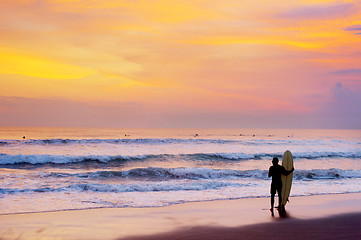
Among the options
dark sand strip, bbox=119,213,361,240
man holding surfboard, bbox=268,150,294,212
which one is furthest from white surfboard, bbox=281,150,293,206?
dark sand strip, bbox=119,213,361,240

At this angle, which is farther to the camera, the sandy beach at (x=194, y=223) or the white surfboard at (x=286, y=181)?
the white surfboard at (x=286, y=181)

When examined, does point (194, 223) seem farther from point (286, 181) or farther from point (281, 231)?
point (286, 181)

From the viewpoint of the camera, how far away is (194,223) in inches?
380

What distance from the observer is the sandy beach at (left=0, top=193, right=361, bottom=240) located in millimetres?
8562

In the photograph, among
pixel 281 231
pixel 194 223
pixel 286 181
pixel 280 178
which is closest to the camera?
pixel 281 231

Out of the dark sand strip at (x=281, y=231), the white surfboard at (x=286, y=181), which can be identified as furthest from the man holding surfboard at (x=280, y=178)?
the dark sand strip at (x=281, y=231)

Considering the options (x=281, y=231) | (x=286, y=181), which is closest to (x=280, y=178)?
(x=286, y=181)

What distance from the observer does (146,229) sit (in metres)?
9.05

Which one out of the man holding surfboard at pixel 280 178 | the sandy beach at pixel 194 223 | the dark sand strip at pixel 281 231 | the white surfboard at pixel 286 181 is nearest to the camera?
the dark sand strip at pixel 281 231

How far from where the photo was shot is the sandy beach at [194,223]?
8.56 metres

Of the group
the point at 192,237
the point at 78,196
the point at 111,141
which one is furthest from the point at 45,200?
the point at 111,141

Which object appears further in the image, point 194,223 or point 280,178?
point 280,178

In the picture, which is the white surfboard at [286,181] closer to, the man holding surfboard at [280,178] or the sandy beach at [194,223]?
the man holding surfboard at [280,178]

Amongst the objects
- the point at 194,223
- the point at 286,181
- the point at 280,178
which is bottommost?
the point at 194,223
